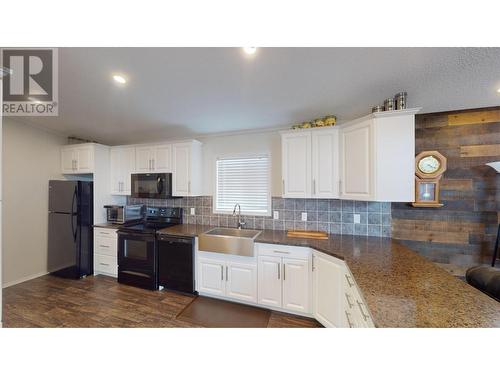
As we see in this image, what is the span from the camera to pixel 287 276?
A: 2117 millimetres

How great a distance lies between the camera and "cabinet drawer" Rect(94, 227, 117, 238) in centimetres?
299

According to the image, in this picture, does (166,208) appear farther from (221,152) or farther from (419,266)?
(419,266)

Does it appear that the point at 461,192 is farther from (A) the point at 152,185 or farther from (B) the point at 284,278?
(A) the point at 152,185

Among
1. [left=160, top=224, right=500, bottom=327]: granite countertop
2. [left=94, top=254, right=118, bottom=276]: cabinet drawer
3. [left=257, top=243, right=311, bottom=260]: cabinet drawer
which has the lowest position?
→ [left=94, top=254, right=118, bottom=276]: cabinet drawer

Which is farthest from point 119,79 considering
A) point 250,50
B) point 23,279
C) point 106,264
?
point 23,279

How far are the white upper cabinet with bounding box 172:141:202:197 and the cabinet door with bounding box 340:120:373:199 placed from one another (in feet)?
6.73

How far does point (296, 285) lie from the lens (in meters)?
2.09

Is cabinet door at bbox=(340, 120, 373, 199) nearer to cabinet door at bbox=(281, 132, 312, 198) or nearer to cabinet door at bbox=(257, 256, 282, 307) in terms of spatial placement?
cabinet door at bbox=(281, 132, 312, 198)

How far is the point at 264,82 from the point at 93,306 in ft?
10.2

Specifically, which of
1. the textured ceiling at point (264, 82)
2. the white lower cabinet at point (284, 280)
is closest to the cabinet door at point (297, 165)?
the textured ceiling at point (264, 82)

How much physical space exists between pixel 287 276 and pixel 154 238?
6.00 ft

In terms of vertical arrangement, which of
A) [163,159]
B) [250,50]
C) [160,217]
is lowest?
[160,217]

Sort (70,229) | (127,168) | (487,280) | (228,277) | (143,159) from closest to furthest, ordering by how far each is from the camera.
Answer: (487,280), (228,277), (70,229), (143,159), (127,168)

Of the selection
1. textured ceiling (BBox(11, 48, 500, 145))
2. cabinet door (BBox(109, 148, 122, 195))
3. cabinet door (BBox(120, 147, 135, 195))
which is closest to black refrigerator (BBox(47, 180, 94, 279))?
cabinet door (BBox(109, 148, 122, 195))
